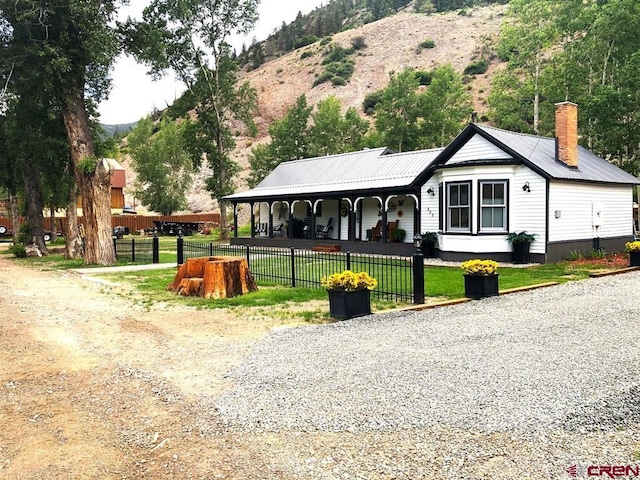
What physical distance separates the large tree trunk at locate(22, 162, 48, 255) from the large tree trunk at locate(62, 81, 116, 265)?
615 centimetres

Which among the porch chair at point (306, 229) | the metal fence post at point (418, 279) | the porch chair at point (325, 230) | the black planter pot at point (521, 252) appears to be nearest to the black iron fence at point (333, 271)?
the metal fence post at point (418, 279)

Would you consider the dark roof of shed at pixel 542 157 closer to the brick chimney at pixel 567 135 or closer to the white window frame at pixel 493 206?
the brick chimney at pixel 567 135

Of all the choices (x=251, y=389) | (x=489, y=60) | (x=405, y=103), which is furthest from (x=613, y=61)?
(x=489, y=60)

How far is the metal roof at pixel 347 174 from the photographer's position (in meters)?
22.7

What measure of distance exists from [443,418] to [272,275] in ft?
31.7

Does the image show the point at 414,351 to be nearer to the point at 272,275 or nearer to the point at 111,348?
the point at 111,348

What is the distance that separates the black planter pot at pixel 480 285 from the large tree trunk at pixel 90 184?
13.4m

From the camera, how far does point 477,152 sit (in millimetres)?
17656

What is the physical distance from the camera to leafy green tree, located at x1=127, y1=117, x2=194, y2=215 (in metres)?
52.7

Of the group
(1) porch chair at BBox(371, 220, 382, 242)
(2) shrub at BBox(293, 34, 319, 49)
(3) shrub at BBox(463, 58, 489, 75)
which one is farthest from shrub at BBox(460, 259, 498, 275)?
(2) shrub at BBox(293, 34, 319, 49)

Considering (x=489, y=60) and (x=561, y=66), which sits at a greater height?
(x=489, y=60)

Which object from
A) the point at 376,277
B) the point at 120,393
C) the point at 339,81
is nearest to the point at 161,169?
the point at 339,81

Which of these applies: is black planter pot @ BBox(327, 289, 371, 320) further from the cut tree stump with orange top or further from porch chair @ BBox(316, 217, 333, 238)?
porch chair @ BBox(316, 217, 333, 238)

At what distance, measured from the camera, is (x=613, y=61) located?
89.6 ft
